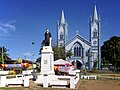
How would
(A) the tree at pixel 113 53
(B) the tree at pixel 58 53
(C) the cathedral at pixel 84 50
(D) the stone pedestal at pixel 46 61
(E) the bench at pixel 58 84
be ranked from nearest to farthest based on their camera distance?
(E) the bench at pixel 58 84 → (D) the stone pedestal at pixel 46 61 → (A) the tree at pixel 113 53 → (B) the tree at pixel 58 53 → (C) the cathedral at pixel 84 50

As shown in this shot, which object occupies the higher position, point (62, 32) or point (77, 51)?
point (62, 32)

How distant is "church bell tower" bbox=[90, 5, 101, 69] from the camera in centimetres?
10538

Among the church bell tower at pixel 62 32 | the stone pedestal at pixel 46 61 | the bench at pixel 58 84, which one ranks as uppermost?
the church bell tower at pixel 62 32

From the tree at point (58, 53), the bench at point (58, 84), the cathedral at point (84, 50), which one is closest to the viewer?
the bench at point (58, 84)

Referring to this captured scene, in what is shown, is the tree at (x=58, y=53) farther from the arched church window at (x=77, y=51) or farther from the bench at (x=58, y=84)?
the bench at (x=58, y=84)

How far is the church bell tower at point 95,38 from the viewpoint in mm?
105375

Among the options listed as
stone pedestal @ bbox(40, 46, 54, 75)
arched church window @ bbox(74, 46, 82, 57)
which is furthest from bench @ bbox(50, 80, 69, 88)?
arched church window @ bbox(74, 46, 82, 57)

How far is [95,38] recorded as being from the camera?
109 m

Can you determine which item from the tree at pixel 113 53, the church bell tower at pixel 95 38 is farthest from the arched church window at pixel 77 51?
the tree at pixel 113 53

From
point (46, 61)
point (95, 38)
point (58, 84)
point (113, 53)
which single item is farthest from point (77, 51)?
point (58, 84)

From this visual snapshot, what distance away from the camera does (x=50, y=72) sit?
27.0m

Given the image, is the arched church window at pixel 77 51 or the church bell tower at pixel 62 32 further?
the church bell tower at pixel 62 32

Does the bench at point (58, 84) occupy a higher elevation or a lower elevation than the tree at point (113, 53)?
lower

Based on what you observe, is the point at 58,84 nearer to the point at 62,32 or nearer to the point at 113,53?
the point at 113,53
